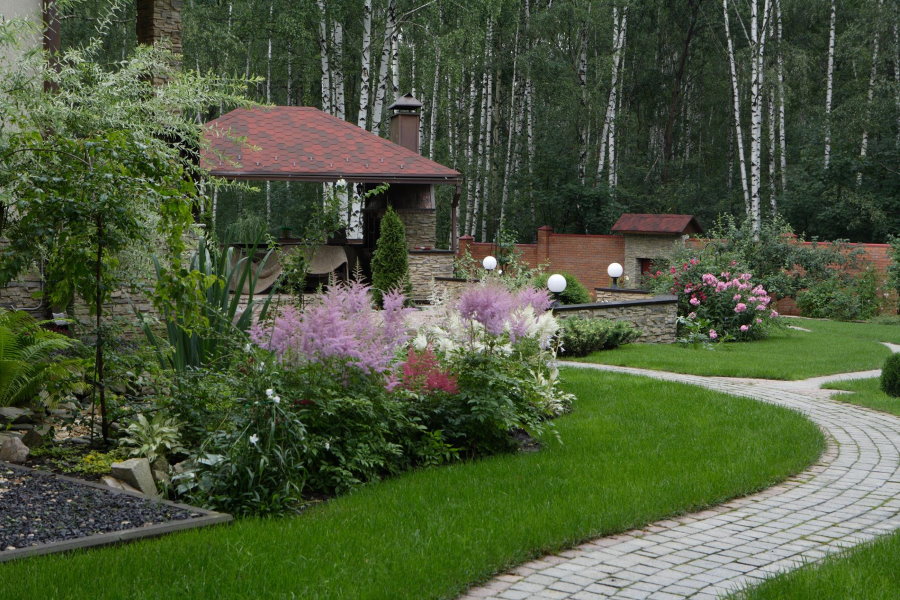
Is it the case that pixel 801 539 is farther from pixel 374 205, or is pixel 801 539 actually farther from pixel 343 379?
pixel 374 205

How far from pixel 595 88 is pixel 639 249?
26.6 feet

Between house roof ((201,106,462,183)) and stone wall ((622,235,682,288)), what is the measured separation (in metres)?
7.67

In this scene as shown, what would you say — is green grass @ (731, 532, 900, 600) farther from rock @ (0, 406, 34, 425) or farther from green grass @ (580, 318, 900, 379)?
green grass @ (580, 318, 900, 379)

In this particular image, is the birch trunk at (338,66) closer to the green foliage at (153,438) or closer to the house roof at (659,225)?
the house roof at (659,225)

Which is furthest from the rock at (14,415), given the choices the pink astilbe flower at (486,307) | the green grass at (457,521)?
the pink astilbe flower at (486,307)

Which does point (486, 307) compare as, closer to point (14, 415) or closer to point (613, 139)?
point (14, 415)

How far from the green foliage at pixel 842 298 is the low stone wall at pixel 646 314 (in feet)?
24.4

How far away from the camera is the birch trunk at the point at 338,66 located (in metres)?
26.8

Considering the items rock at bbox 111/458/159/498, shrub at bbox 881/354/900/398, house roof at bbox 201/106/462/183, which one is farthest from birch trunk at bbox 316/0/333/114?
rock at bbox 111/458/159/498

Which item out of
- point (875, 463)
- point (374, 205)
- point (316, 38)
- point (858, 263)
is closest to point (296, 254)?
point (875, 463)

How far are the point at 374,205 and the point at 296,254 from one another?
12690mm

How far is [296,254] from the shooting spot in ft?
23.2

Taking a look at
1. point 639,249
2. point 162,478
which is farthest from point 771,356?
point 639,249

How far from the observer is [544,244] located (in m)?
26.3
